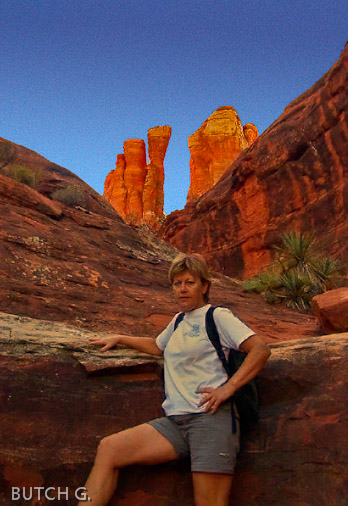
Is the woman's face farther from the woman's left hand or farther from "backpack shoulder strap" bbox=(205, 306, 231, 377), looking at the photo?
the woman's left hand

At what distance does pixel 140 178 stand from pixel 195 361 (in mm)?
67584

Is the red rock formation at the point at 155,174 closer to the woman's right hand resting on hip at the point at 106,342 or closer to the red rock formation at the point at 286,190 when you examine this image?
the red rock formation at the point at 286,190

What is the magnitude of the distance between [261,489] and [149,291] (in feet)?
21.6

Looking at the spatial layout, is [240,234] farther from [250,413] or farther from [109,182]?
[109,182]

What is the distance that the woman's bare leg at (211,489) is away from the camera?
2.16 m

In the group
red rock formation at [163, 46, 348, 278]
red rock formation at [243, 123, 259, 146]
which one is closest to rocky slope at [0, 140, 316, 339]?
red rock formation at [163, 46, 348, 278]

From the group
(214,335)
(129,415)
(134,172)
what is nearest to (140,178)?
(134,172)

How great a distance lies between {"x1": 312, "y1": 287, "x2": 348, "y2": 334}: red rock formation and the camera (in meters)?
6.60

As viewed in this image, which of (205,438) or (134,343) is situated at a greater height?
(134,343)

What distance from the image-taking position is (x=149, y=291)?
8938 mm

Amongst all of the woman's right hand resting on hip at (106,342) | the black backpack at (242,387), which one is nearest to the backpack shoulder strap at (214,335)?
the black backpack at (242,387)

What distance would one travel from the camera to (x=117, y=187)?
69062mm

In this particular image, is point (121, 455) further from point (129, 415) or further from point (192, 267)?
point (192, 267)

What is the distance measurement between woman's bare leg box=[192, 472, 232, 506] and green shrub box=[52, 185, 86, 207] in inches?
452
